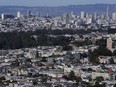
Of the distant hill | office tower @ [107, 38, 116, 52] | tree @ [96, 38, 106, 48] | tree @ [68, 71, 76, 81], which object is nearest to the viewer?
tree @ [68, 71, 76, 81]

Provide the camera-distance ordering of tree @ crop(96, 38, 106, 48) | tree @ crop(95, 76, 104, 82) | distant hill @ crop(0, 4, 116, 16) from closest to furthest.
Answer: tree @ crop(95, 76, 104, 82) < tree @ crop(96, 38, 106, 48) < distant hill @ crop(0, 4, 116, 16)

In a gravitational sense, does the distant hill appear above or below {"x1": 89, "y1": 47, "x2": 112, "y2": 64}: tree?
above

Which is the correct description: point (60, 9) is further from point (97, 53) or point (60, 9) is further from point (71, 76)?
point (71, 76)

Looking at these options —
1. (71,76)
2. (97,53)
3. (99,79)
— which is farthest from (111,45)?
(99,79)

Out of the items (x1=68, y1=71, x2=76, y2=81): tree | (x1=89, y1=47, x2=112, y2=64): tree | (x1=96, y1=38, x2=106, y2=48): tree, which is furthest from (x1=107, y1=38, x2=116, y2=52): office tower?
(x1=68, y1=71, x2=76, y2=81): tree

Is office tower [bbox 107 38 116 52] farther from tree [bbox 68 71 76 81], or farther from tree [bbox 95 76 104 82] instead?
tree [bbox 95 76 104 82]

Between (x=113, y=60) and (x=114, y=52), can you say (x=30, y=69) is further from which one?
(x=114, y=52)

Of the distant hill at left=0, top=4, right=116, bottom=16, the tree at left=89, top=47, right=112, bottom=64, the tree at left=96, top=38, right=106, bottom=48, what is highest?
the distant hill at left=0, top=4, right=116, bottom=16

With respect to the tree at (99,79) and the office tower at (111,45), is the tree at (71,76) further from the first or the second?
the office tower at (111,45)

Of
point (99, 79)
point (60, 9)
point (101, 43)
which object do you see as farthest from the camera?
point (60, 9)

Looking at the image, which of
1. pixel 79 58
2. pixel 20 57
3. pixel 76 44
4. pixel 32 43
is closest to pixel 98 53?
pixel 79 58

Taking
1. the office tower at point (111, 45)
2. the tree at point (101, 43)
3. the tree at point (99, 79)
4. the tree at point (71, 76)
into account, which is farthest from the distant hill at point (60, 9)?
the tree at point (99, 79)
